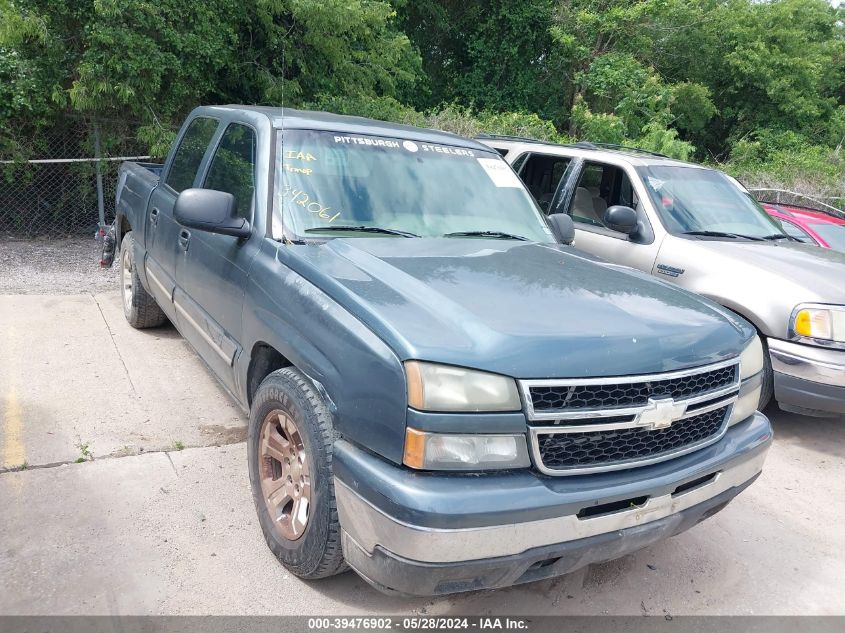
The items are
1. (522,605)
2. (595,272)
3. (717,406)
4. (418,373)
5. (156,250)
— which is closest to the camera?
(418,373)

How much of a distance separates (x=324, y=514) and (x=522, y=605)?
3.25ft

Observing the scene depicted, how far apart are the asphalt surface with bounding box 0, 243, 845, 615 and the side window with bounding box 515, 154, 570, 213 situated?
305cm

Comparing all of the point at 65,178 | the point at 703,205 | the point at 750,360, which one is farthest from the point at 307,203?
the point at 65,178

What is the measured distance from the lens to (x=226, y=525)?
3322 mm

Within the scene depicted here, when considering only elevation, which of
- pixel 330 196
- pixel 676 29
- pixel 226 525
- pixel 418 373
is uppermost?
pixel 676 29

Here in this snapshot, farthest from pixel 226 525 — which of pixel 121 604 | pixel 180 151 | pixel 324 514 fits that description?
pixel 180 151

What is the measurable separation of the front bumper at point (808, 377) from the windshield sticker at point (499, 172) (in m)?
2.10

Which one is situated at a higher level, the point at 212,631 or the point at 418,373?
the point at 418,373

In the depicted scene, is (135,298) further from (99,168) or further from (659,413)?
(659,413)

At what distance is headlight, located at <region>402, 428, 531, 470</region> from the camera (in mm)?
2219

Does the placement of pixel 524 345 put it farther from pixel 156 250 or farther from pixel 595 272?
pixel 156 250

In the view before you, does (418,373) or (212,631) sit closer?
(418,373)

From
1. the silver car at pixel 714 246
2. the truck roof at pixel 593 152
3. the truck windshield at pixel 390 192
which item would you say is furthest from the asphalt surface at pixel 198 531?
the truck roof at pixel 593 152

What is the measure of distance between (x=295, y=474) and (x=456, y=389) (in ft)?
3.10
